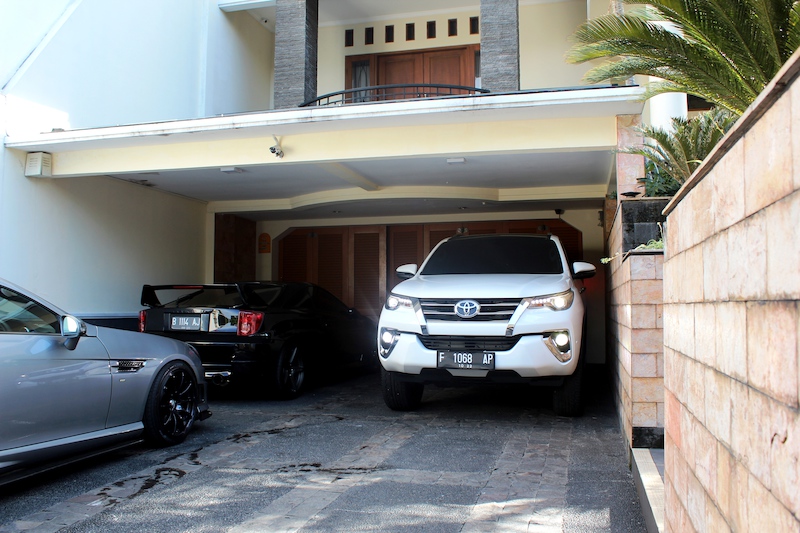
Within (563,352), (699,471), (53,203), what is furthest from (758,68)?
(53,203)

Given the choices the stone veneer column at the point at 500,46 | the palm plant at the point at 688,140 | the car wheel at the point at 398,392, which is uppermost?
the stone veneer column at the point at 500,46

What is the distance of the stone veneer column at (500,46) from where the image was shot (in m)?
8.64

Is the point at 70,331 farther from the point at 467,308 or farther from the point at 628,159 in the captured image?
the point at 628,159

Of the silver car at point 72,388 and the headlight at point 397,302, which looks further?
the headlight at point 397,302

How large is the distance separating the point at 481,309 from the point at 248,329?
2.72m

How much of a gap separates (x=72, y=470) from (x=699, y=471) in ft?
13.9

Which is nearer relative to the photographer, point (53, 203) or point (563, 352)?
point (563, 352)

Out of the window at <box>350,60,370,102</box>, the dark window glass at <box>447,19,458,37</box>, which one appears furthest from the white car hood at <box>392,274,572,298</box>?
the window at <box>350,60,370,102</box>

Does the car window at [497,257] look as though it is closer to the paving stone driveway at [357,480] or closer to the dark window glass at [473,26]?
the paving stone driveway at [357,480]

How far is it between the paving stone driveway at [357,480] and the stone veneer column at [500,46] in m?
4.49

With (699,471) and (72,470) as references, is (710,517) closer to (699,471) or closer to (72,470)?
(699,471)

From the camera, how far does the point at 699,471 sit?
6.54ft

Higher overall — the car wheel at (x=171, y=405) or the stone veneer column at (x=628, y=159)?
the stone veneer column at (x=628, y=159)

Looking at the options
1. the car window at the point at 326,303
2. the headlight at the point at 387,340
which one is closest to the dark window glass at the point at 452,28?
the car window at the point at 326,303
